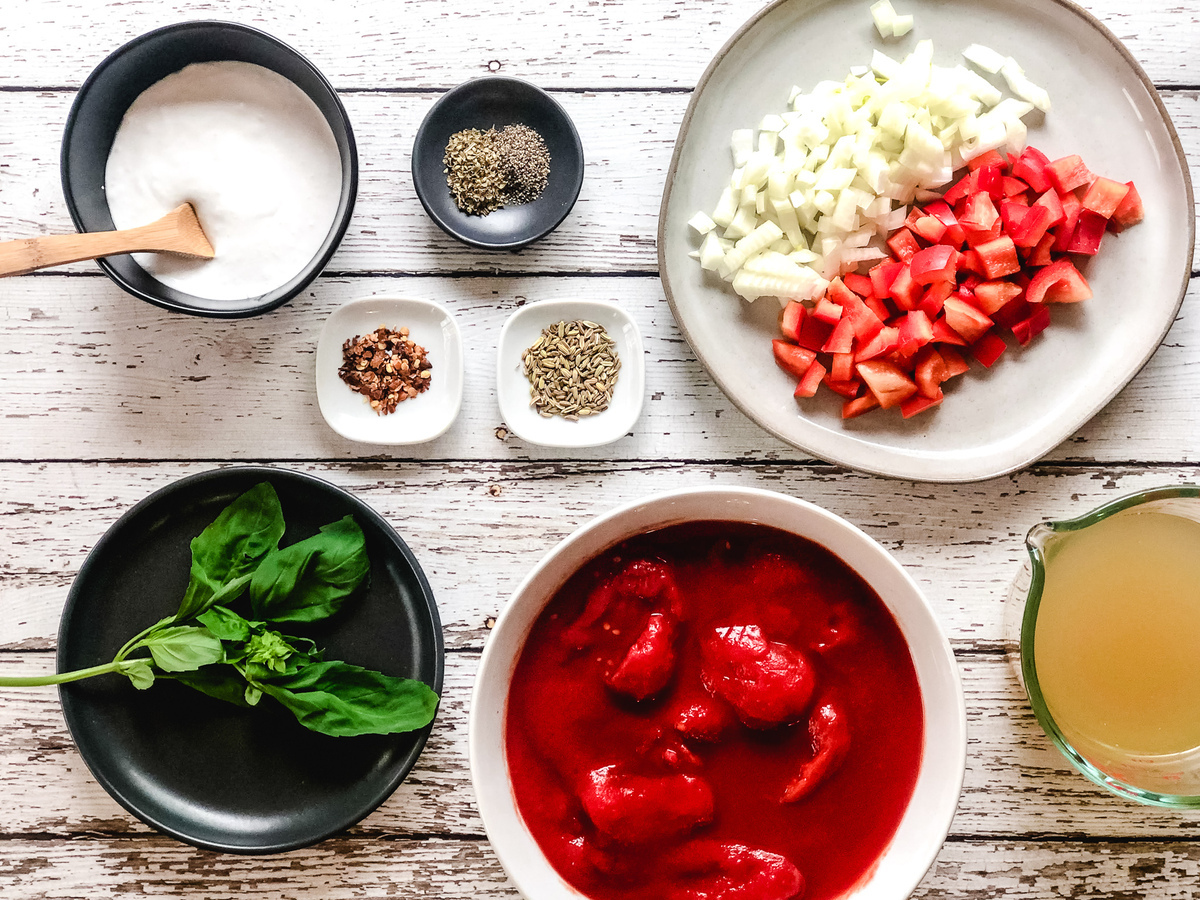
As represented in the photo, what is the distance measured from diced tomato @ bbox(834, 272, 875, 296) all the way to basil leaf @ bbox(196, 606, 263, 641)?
1.21 meters

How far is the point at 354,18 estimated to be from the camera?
1.60m

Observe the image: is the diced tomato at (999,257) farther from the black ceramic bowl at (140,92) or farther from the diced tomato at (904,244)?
the black ceramic bowl at (140,92)

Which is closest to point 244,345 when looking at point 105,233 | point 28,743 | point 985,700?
point 105,233

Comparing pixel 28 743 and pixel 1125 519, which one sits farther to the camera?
pixel 28 743

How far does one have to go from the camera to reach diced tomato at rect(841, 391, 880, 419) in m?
1.55

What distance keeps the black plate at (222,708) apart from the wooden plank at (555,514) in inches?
4.7

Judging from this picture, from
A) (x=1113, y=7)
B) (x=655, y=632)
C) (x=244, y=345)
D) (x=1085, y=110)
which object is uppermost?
(x=1113, y=7)

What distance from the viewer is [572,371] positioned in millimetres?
1574

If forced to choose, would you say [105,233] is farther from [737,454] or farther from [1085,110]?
[1085,110]

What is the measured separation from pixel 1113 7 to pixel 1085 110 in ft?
0.74

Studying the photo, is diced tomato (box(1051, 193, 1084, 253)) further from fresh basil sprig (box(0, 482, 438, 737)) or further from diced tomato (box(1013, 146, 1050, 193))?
fresh basil sprig (box(0, 482, 438, 737))

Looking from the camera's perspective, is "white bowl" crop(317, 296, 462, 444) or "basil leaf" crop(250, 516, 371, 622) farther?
"white bowl" crop(317, 296, 462, 444)

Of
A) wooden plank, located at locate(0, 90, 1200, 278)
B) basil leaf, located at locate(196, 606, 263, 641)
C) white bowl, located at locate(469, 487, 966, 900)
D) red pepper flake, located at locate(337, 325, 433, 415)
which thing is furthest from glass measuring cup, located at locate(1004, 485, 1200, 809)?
basil leaf, located at locate(196, 606, 263, 641)

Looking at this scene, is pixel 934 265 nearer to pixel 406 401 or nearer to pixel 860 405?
pixel 860 405
